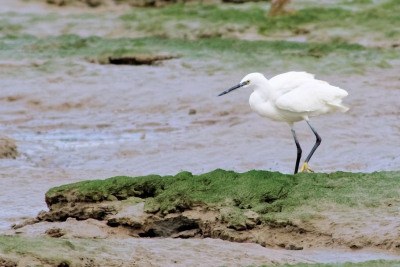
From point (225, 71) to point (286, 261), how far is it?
9.17m

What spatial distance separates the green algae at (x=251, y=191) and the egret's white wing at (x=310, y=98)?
116cm

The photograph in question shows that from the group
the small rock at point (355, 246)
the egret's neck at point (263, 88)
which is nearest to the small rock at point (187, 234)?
the small rock at point (355, 246)

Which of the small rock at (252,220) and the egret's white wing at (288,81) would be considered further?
the egret's white wing at (288,81)

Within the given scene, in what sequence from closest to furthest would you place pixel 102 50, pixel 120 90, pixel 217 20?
pixel 120 90, pixel 102 50, pixel 217 20

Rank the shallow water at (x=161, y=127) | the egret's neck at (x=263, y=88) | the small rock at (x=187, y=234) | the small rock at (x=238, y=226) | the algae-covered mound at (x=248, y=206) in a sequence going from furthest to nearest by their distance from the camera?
the shallow water at (x=161, y=127) → the egret's neck at (x=263, y=88) → the small rock at (x=187, y=234) → the small rock at (x=238, y=226) → the algae-covered mound at (x=248, y=206)

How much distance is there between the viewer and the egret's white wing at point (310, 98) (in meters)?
8.30

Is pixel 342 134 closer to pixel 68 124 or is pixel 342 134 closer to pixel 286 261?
pixel 68 124

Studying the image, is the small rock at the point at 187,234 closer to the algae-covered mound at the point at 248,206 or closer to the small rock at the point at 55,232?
the algae-covered mound at the point at 248,206

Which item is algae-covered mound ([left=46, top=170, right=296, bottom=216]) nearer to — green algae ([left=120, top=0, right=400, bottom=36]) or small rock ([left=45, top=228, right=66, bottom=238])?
small rock ([left=45, top=228, right=66, bottom=238])

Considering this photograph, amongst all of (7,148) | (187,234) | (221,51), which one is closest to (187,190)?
(187,234)

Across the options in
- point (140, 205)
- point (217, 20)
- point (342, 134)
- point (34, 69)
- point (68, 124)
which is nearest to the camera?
point (140, 205)

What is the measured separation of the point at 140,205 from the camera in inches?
275

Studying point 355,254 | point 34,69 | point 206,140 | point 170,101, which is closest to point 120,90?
point 170,101

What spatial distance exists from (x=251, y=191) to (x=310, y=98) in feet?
5.57
